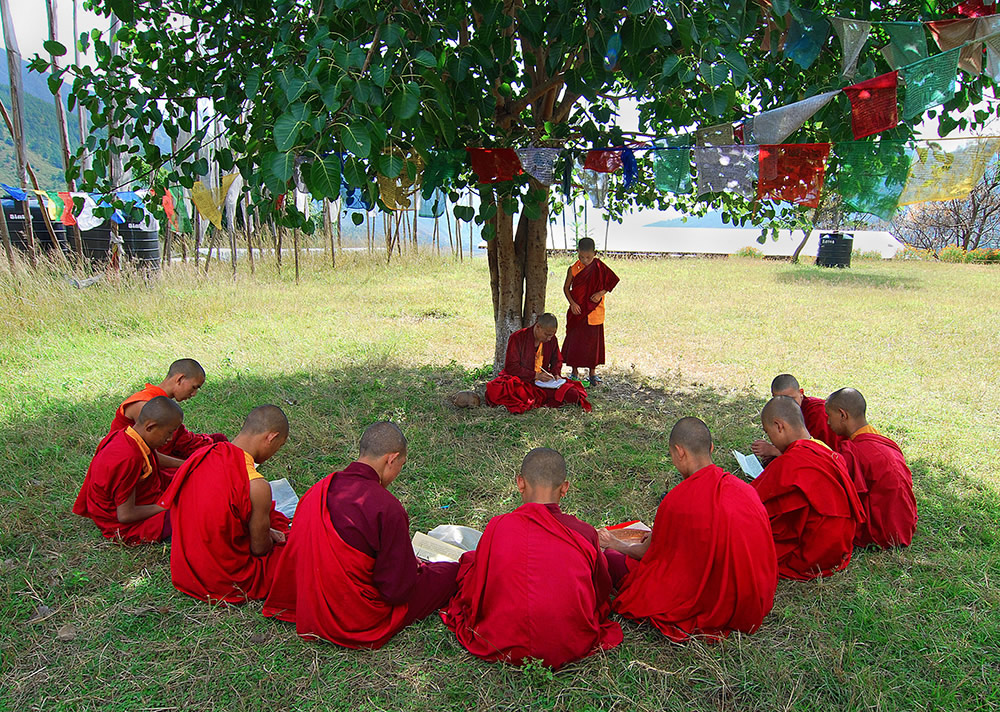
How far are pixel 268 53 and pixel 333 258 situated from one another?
9341 mm

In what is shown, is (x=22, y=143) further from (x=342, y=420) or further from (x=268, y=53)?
(x=342, y=420)

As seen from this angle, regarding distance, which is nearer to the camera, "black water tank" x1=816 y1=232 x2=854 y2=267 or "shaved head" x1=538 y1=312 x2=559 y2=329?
"shaved head" x1=538 y1=312 x2=559 y2=329

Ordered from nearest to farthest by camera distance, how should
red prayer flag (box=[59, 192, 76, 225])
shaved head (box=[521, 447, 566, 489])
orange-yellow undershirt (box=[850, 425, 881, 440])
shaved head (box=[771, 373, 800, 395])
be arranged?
1. shaved head (box=[521, 447, 566, 489])
2. orange-yellow undershirt (box=[850, 425, 881, 440])
3. shaved head (box=[771, 373, 800, 395])
4. red prayer flag (box=[59, 192, 76, 225])

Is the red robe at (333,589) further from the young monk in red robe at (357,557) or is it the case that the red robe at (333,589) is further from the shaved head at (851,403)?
the shaved head at (851,403)

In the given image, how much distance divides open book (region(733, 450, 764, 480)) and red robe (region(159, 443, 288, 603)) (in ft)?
9.59

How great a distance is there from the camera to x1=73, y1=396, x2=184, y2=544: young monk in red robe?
3424 millimetres

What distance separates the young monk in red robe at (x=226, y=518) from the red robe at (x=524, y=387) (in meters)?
3.02

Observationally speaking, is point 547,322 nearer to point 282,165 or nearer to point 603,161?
point 603,161

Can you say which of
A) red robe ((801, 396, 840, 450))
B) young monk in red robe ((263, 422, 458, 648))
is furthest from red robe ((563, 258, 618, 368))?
young monk in red robe ((263, 422, 458, 648))

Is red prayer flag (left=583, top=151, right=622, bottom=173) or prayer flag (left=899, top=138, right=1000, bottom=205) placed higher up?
red prayer flag (left=583, top=151, right=622, bottom=173)

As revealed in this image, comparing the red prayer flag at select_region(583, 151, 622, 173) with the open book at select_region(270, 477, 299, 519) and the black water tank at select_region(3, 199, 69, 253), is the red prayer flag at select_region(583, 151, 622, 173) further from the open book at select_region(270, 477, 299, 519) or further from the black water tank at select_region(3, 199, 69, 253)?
the black water tank at select_region(3, 199, 69, 253)

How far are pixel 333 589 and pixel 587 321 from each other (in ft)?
15.6

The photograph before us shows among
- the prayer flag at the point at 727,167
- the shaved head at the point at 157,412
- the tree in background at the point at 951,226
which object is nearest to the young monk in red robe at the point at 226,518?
the shaved head at the point at 157,412

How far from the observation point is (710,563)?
8.84 ft
